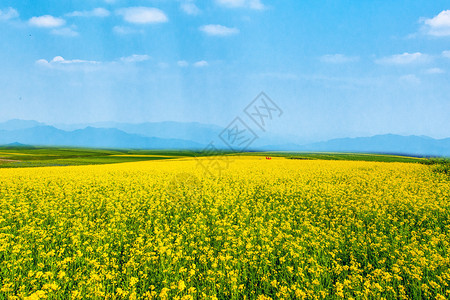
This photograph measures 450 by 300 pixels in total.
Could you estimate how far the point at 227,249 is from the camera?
554cm

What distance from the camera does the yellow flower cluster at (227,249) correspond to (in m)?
4.45

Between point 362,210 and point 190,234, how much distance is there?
5.96m

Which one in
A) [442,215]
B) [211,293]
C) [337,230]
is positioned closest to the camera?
[211,293]

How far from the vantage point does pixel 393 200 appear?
10.3m

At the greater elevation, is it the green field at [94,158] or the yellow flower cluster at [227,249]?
the green field at [94,158]

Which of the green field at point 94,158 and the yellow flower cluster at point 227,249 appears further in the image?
the green field at point 94,158

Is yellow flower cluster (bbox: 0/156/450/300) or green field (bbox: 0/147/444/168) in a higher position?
green field (bbox: 0/147/444/168)

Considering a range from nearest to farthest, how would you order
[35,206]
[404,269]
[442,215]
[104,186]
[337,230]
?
[404,269], [337,230], [442,215], [35,206], [104,186]

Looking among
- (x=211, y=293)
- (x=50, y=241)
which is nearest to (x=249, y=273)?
(x=211, y=293)

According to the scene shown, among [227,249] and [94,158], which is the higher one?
[94,158]

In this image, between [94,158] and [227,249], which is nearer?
[227,249]

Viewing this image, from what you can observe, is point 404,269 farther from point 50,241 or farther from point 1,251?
point 1,251

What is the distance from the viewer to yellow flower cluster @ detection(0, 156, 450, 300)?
4.45 m

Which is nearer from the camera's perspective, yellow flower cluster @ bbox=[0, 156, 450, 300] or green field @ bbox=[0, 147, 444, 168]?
yellow flower cluster @ bbox=[0, 156, 450, 300]
